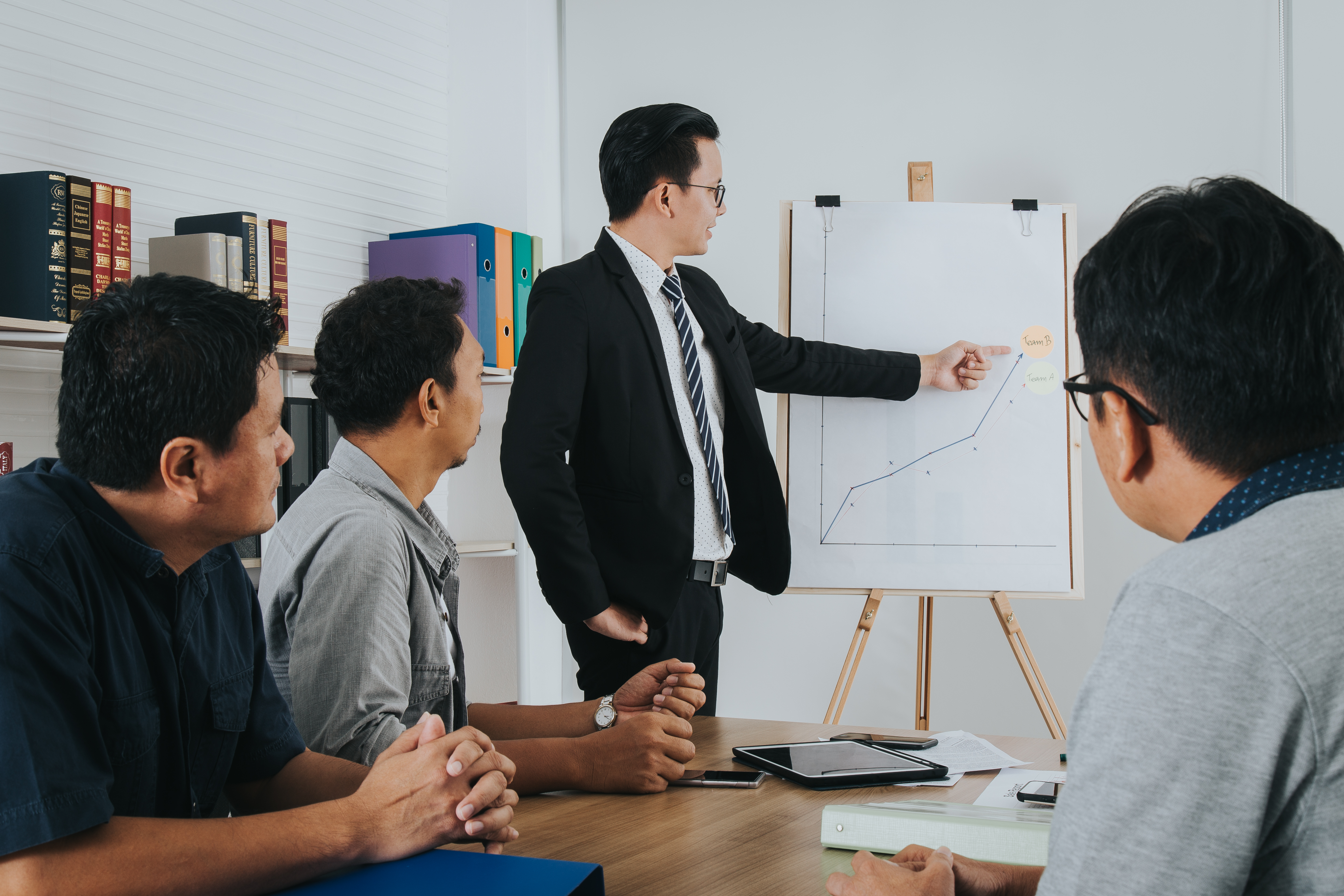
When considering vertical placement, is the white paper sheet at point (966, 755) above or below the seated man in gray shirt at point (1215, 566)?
below

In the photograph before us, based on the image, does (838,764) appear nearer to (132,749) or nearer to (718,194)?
(132,749)

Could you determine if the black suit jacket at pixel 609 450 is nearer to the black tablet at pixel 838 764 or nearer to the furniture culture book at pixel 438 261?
the black tablet at pixel 838 764

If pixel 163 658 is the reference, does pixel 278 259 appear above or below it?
above

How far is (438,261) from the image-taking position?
323 cm

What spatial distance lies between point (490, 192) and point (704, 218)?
5.03 feet

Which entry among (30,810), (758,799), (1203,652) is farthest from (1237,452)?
(30,810)

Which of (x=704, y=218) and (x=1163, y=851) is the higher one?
(x=704, y=218)

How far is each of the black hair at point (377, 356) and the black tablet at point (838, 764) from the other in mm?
709

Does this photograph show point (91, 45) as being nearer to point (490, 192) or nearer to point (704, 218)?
point (490, 192)

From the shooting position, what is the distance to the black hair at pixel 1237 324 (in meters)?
0.77

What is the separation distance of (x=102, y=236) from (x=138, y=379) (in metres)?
1.60

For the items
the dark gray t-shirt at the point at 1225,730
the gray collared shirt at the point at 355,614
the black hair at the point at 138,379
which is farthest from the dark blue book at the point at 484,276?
the dark gray t-shirt at the point at 1225,730

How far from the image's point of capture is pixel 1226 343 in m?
0.77

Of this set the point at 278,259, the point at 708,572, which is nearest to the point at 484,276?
the point at 278,259
